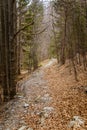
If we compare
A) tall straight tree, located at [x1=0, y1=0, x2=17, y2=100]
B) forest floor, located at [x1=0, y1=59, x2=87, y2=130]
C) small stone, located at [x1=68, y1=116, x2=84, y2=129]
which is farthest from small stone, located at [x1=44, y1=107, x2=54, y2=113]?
tall straight tree, located at [x1=0, y1=0, x2=17, y2=100]

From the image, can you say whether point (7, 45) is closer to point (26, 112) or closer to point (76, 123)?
point (26, 112)

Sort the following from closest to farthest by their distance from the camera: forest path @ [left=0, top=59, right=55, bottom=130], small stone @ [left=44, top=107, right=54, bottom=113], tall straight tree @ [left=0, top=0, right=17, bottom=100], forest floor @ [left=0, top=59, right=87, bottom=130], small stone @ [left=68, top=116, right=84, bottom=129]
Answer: small stone @ [left=68, top=116, right=84, bottom=129] < forest floor @ [left=0, top=59, right=87, bottom=130] < forest path @ [left=0, top=59, right=55, bottom=130] < small stone @ [left=44, top=107, right=54, bottom=113] < tall straight tree @ [left=0, top=0, right=17, bottom=100]

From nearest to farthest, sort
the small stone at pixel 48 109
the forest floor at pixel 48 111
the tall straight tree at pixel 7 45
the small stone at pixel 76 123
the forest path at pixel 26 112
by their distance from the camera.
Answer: the small stone at pixel 76 123
the forest floor at pixel 48 111
the forest path at pixel 26 112
the small stone at pixel 48 109
the tall straight tree at pixel 7 45

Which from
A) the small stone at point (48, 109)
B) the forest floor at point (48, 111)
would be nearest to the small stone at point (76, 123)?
the forest floor at point (48, 111)

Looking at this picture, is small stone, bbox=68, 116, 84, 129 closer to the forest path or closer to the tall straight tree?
the forest path

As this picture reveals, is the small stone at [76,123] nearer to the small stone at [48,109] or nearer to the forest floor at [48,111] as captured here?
the forest floor at [48,111]

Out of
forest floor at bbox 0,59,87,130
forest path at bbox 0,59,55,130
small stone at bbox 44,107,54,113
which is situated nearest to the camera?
forest floor at bbox 0,59,87,130

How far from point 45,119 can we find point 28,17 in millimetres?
12992

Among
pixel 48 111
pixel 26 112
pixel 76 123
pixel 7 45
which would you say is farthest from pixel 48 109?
pixel 7 45

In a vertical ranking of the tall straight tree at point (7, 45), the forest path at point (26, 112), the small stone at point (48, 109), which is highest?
the tall straight tree at point (7, 45)

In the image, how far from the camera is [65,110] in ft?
25.4

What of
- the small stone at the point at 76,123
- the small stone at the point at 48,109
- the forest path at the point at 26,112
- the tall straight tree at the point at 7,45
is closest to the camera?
the small stone at the point at 76,123

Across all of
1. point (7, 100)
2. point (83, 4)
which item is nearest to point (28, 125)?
point (7, 100)

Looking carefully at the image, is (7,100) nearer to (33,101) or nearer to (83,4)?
(33,101)
